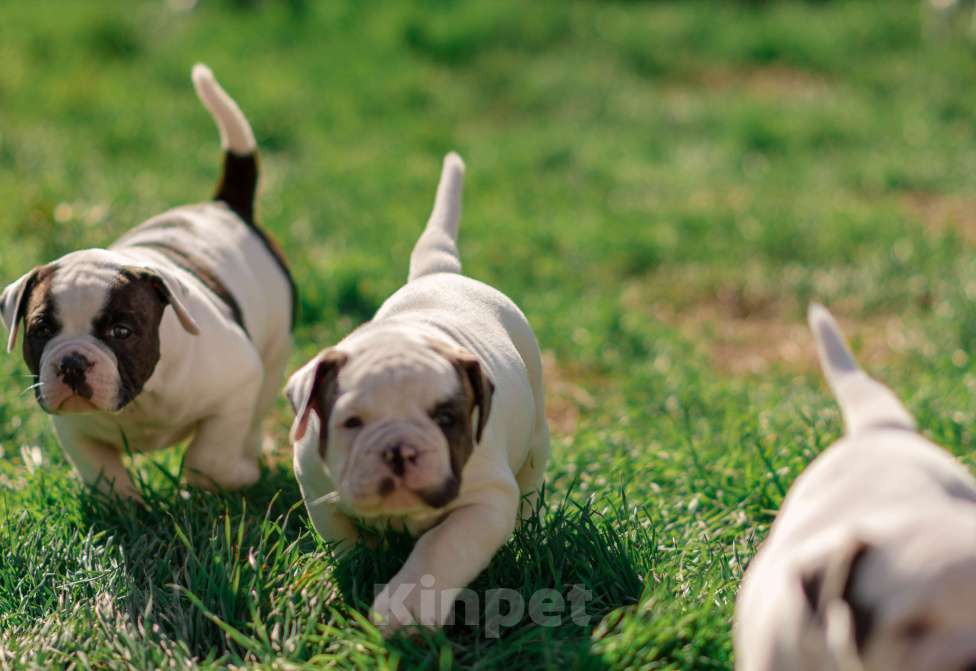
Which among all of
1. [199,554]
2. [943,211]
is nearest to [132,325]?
[199,554]

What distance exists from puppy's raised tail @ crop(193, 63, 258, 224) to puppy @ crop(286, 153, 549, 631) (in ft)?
4.92

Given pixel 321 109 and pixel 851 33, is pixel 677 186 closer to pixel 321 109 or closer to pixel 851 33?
pixel 321 109

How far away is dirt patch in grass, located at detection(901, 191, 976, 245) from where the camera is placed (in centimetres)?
757

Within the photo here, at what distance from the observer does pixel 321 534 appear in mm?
3254

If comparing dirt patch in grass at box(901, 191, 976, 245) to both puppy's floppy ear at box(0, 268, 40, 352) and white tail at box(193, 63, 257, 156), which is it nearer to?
white tail at box(193, 63, 257, 156)

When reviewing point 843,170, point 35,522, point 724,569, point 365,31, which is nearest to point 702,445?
point 724,569

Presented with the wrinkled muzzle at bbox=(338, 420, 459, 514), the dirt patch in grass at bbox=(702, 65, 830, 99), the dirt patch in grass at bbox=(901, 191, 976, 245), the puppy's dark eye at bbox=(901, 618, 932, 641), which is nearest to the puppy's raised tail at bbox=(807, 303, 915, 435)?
the puppy's dark eye at bbox=(901, 618, 932, 641)

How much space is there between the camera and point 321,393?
116 inches

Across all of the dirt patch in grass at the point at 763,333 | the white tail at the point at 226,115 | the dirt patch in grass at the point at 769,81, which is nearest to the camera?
the white tail at the point at 226,115

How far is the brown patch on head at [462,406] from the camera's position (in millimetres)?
2857

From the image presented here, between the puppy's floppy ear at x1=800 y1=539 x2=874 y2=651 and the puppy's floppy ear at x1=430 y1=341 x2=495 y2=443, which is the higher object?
the puppy's floppy ear at x1=800 y1=539 x2=874 y2=651

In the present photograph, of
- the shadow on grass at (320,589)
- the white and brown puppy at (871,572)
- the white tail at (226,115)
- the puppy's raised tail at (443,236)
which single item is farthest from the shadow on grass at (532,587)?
the white tail at (226,115)

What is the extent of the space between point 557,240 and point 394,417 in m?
4.59

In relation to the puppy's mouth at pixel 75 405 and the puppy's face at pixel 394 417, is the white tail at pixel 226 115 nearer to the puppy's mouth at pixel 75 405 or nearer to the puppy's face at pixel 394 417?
the puppy's mouth at pixel 75 405
